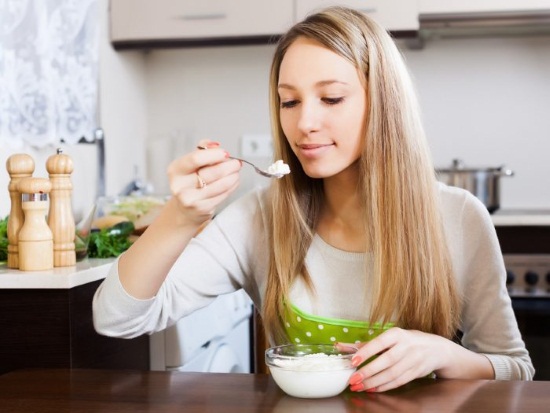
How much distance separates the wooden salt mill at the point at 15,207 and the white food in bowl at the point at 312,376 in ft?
2.76

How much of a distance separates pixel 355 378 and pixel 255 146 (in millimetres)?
2210

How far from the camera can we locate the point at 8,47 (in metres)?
2.12

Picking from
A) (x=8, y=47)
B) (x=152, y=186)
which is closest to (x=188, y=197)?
(x=8, y=47)

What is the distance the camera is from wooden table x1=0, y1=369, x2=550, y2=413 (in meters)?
0.96

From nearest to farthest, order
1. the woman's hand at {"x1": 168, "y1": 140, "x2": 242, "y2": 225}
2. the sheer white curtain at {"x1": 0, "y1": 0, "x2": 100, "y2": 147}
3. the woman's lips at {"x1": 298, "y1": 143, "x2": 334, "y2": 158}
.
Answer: the woman's hand at {"x1": 168, "y1": 140, "x2": 242, "y2": 225}, the woman's lips at {"x1": 298, "y1": 143, "x2": 334, "y2": 158}, the sheer white curtain at {"x1": 0, "y1": 0, "x2": 100, "y2": 147}

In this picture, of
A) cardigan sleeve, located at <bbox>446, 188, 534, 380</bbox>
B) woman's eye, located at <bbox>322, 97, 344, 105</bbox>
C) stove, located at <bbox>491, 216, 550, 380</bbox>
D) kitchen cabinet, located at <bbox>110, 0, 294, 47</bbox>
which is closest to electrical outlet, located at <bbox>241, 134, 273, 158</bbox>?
kitchen cabinet, located at <bbox>110, 0, 294, 47</bbox>

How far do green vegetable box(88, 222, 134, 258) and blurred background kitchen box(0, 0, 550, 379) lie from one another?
269 mm

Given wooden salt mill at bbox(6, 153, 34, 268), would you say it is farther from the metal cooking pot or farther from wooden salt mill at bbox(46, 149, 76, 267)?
the metal cooking pot

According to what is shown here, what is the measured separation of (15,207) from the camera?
1.68 m

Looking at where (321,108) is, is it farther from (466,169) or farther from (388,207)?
(466,169)

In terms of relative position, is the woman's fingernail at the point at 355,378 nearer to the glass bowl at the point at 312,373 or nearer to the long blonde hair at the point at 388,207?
the glass bowl at the point at 312,373

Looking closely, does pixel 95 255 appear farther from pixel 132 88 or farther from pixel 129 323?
pixel 132 88

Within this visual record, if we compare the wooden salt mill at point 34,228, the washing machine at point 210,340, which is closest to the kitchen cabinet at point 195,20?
the washing machine at point 210,340

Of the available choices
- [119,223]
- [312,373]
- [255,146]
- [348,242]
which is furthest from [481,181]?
[312,373]
